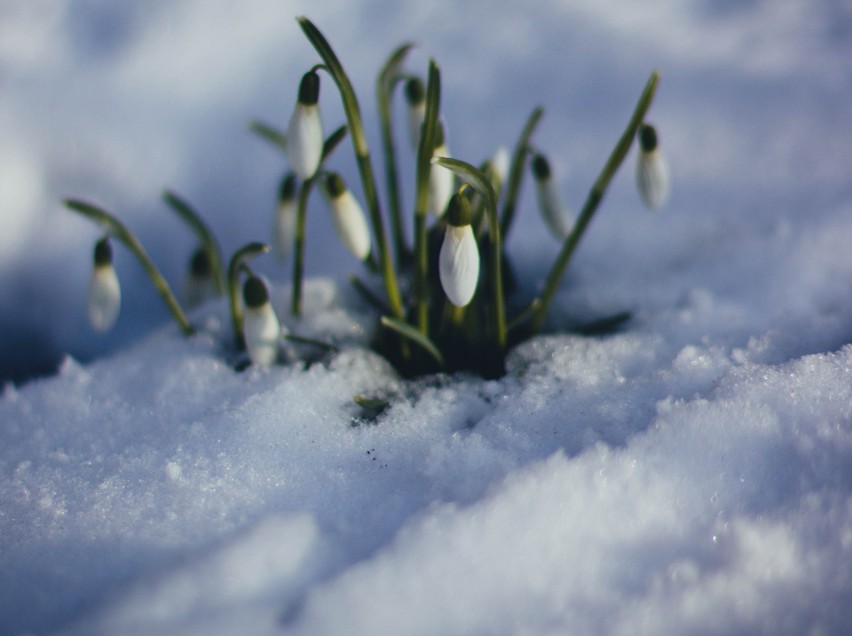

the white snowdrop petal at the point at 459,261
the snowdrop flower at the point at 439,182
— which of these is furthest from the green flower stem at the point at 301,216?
the white snowdrop petal at the point at 459,261

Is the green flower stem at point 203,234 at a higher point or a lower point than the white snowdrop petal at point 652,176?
lower

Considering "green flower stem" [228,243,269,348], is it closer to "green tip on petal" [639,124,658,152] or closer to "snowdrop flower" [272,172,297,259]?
"snowdrop flower" [272,172,297,259]

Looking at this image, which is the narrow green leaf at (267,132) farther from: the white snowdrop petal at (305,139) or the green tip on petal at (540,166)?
the green tip on petal at (540,166)

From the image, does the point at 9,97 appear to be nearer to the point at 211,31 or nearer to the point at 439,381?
the point at 211,31

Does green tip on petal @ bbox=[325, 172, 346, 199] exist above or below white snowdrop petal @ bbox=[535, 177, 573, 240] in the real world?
above

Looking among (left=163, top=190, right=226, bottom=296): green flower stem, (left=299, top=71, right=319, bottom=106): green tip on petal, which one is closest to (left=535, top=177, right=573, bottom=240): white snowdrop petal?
(left=299, top=71, right=319, bottom=106): green tip on petal

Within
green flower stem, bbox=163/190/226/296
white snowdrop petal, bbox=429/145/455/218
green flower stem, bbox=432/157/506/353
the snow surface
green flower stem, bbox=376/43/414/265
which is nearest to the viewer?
the snow surface

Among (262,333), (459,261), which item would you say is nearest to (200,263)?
(262,333)
